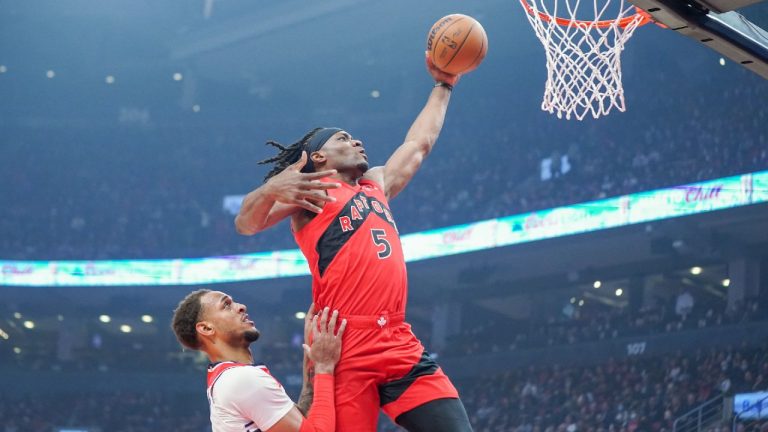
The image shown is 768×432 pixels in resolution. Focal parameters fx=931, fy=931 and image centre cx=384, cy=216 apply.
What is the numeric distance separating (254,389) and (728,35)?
2.48 metres

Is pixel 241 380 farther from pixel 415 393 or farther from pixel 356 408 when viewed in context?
pixel 415 393

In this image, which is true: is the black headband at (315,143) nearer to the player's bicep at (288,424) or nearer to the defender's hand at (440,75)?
the defender's hand at (440,75)

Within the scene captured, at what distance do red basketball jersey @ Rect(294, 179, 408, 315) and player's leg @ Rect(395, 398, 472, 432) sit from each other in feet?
1.26

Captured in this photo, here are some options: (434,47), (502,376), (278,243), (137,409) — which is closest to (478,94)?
(278,243)

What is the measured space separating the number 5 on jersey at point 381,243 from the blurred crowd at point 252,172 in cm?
1608

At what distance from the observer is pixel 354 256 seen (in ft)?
11.4

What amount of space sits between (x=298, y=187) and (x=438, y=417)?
3.19ft

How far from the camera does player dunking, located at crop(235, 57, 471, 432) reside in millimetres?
Result: 3381

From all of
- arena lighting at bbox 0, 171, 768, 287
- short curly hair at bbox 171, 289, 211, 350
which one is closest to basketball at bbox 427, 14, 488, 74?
short curly hair at bbox 171, 289, 211, 350

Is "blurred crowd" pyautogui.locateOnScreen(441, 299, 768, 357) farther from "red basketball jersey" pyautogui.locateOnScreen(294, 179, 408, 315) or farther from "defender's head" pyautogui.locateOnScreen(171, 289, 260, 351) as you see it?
"defender's head" pyautogui.locateOnScreen(171, 289, 260, 351)

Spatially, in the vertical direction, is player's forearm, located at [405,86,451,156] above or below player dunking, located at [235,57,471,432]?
above

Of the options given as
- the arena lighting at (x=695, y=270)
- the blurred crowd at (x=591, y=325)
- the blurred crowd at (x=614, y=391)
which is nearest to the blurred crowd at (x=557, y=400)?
the blurred crowd at (x=614, y=391)

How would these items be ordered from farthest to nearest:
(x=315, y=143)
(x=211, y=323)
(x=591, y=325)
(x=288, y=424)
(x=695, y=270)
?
(x=591, y=325), (x=695, y=270), (x=315, y=143), (x=211, y=323), (x=288, y=424)

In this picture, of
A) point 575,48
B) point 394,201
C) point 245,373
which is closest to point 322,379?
point 245,373
